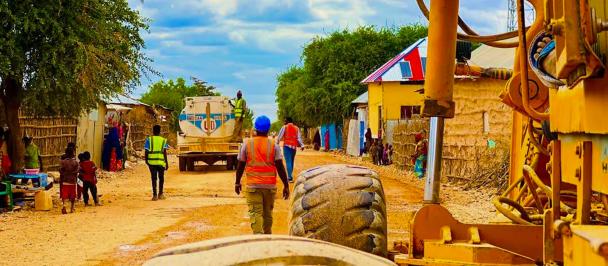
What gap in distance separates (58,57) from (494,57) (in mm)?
14376

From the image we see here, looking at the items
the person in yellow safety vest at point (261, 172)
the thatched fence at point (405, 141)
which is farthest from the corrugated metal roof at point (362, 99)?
the person in yellow safety vest at point (261, 172)

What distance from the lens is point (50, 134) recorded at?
95.0ft

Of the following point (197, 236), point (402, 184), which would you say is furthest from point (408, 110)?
point (197, 236)

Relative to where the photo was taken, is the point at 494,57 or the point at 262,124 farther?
the point at 494,57

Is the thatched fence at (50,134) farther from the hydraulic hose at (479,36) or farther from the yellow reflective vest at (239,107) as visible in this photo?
the hydraulic hose at (479,36)

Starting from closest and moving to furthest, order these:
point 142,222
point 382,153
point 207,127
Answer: point 142,222
point 207,127
point 382,153

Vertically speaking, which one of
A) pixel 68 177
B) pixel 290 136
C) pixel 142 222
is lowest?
pixel 142 222

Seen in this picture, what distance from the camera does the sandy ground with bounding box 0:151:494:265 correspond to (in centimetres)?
1234

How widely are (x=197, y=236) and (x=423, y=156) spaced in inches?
658

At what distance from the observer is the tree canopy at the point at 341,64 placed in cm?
6228

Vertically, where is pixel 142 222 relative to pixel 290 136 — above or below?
below

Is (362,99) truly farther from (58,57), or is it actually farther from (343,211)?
(343,211)

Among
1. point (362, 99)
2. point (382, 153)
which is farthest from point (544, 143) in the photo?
point (362, 99)

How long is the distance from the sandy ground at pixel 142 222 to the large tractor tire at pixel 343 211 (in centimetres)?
553
